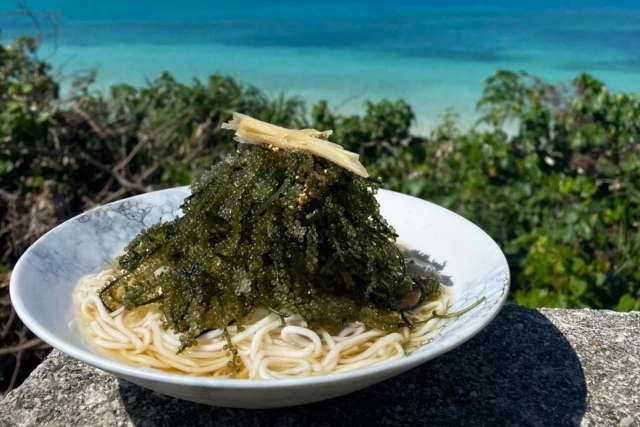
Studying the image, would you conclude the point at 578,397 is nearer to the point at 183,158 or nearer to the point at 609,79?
the point at 183,158

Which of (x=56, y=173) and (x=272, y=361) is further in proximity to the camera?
(x=56, y=173)

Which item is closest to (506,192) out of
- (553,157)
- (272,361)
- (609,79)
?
(553,157)

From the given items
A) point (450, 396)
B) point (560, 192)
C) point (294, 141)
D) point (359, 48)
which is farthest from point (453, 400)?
point (359, 48)

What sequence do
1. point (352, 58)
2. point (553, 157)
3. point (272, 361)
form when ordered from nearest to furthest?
point (272, 361), point (553, 157), point (352, 58)

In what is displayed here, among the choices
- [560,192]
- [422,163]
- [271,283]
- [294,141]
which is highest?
[294,141]

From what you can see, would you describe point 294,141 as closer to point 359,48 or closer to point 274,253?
point 274,253

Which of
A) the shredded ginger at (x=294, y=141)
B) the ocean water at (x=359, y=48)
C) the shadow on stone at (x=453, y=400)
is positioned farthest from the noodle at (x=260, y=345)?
the ocean water at (x=359, y=48)

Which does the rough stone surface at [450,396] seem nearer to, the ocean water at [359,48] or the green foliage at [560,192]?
the green foliage at [560,192]
